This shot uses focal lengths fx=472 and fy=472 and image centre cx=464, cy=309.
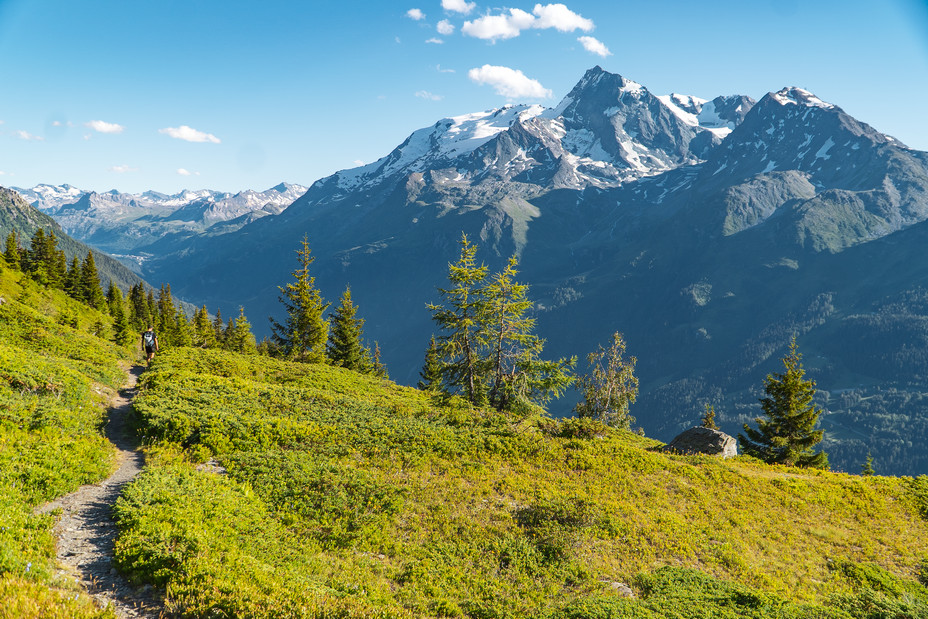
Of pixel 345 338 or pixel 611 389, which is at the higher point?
pixel 345 338

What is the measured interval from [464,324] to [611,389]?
33.0 m

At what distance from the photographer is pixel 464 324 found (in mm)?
33125

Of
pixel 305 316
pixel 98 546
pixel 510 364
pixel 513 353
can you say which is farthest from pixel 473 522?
pixel 305 316

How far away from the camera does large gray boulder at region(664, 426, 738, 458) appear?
3103 cm

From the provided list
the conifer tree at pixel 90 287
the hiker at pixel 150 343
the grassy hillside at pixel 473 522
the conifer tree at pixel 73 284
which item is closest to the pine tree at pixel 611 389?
the grassy hillside at pixel 473 522

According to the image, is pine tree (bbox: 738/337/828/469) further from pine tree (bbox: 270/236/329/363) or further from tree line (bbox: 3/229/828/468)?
pine tree (bbox: 270/236/329/363)

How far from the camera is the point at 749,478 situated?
2339cm

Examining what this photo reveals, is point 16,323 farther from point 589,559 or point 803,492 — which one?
point 803,492

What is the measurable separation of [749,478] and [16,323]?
45.1 metres

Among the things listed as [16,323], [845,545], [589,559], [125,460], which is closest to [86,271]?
[16,323]

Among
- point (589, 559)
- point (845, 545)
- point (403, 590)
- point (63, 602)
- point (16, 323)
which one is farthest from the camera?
point (16, 323)

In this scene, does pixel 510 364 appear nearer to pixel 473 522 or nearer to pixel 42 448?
pixel 473 522

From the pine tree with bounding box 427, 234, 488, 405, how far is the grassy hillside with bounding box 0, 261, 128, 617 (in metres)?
19.6

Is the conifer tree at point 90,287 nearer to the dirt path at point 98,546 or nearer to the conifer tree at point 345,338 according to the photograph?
the conifer tree at point 345,338
